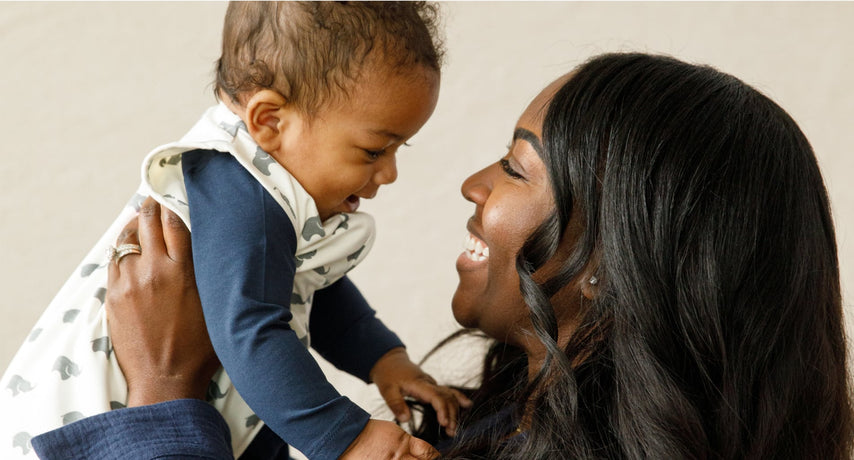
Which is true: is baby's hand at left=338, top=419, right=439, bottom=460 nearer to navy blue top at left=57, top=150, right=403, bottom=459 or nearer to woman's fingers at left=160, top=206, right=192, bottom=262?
navy blue top at left=57, top=150, right=403, bottom=459

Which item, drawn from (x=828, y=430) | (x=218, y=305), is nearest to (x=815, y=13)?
(x=828, y=430)

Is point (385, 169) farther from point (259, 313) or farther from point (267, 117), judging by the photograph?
point (259, 313)

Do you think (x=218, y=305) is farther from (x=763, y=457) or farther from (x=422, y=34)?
(x=763, y=457)

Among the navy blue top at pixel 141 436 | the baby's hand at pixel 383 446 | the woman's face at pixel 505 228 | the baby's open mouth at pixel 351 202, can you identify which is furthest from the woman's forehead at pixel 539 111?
the navy blue top at pixel 141 436

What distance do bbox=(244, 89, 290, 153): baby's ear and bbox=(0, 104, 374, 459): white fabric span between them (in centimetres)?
2

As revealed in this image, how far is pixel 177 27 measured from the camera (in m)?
2.75

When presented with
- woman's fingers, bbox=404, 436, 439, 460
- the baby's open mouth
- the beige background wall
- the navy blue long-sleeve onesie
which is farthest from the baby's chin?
the beige background wall

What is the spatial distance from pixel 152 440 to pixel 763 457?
802mm

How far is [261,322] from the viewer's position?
1.12 m

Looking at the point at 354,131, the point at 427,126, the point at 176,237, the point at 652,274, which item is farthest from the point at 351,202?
the point at 427,126

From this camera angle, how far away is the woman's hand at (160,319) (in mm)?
1209

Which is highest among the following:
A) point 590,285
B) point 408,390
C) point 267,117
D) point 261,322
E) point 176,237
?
point 267,117

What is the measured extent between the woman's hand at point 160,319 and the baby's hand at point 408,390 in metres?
0.35

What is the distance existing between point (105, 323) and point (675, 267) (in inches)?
30.6
